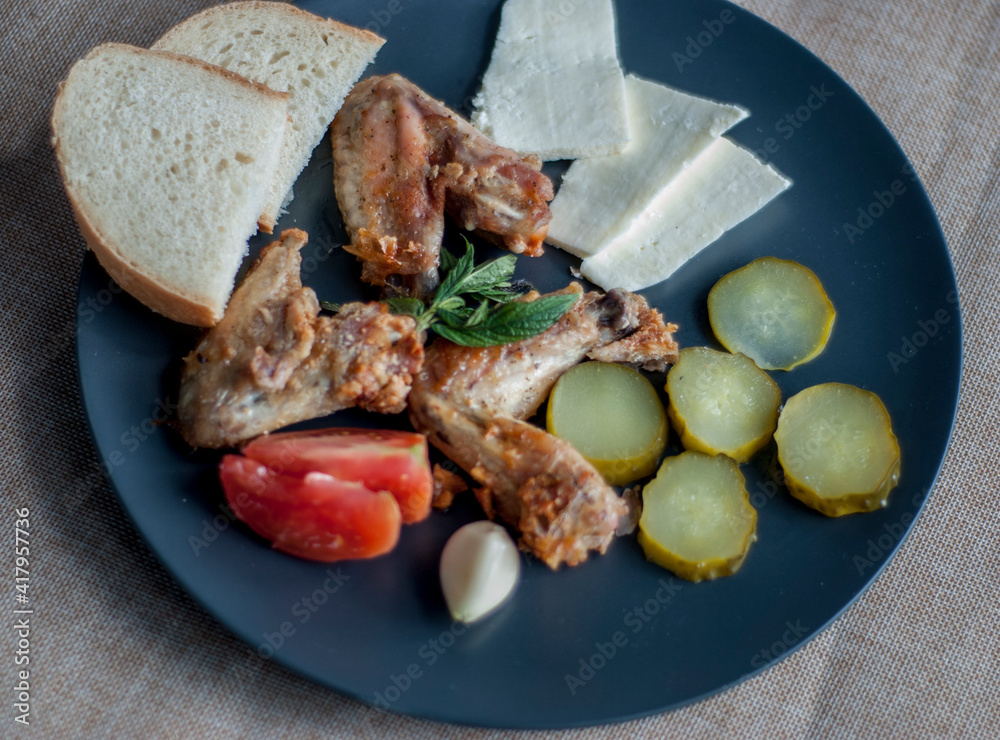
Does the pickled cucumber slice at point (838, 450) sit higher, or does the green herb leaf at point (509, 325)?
the green herb leaf at point (509, 325)

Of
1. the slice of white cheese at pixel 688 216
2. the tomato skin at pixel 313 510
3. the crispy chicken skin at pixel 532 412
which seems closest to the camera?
the tomato skin at pixel 313 510

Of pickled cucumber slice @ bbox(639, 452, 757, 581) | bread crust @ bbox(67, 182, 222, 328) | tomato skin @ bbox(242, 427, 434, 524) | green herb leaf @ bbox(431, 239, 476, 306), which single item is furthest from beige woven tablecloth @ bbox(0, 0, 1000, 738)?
green herb leaf @ bbox(431, 239, 476, 306)

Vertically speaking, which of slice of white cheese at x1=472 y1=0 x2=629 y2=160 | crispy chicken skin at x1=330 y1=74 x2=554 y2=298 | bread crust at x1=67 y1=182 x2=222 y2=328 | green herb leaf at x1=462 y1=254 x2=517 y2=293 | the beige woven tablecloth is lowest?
the beige woven tablecloth

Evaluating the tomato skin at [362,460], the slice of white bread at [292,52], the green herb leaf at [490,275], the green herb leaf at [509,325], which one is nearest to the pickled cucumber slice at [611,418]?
the green herb leaf at [509,325]

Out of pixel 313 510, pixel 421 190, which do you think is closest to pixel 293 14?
pixel 421 190

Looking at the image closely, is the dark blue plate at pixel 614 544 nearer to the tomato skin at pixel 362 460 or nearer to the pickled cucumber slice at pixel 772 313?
the pickled cucumber slice at pixel 772 313

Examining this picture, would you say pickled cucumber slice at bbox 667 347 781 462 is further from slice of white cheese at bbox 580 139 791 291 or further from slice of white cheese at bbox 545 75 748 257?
slice of white cheese at bbox 545 75 748 257

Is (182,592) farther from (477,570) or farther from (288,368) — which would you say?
(477,570)
